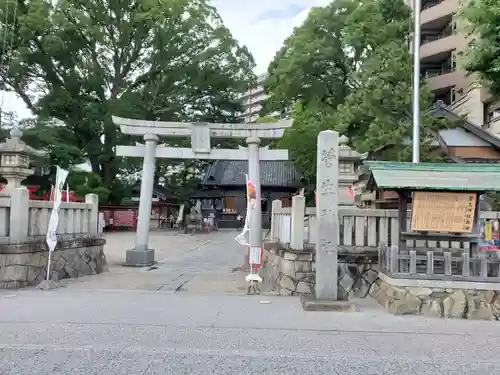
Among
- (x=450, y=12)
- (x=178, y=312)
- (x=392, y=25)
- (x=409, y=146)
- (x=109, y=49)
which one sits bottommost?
(x=178, y=312)

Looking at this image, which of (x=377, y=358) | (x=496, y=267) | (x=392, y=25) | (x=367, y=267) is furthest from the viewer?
(x=392, y=25)

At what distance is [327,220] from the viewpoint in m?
8.21

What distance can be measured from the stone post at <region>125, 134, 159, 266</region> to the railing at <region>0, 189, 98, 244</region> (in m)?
2.49

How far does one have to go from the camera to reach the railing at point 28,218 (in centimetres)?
964

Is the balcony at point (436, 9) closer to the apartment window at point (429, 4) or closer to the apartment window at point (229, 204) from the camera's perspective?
the apartment window at point (429, 4)

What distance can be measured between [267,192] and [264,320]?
34.1 metres

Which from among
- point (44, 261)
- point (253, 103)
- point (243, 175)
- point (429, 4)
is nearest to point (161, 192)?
point (243, 175)

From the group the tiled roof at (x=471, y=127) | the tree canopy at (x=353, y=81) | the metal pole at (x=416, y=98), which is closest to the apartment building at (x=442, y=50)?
→ the tree canopy at (x=353, y=81)

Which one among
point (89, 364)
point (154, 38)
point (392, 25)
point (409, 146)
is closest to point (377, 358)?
point (89, 364)

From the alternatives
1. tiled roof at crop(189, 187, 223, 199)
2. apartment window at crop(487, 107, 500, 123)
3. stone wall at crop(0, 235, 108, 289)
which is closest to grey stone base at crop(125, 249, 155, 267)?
stone wall at crop(0, 235, 108, 289)

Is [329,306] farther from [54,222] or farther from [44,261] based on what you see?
[44,261]

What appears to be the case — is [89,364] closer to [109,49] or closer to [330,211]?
[330,211]

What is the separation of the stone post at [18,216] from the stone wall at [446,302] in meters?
7.76

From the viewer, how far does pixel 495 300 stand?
7418 millimetres
